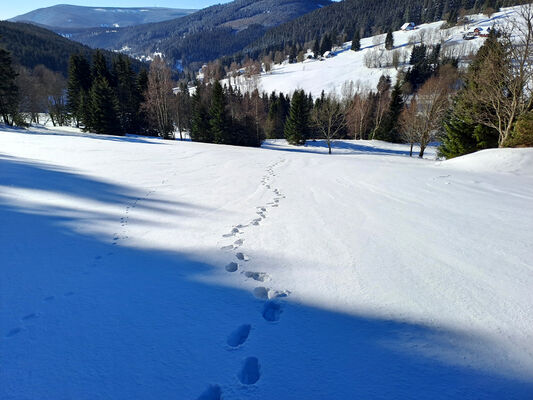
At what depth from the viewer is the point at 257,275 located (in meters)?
2.59

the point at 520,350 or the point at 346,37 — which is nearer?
the point at 520,350

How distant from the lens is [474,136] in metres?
15.4

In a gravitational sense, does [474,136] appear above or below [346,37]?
below

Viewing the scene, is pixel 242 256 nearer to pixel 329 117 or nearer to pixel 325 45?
pixel 329 117

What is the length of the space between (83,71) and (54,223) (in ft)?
131

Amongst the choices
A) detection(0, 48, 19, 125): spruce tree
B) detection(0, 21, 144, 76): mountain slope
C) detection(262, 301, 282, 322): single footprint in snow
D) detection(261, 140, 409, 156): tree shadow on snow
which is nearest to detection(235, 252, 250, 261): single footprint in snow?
detection(262, 301, 282, 322): single footprint in snow

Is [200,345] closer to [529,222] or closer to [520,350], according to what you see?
[520,350]

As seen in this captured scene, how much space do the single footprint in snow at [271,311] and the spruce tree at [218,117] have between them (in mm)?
28279

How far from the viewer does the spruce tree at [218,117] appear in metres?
27.6

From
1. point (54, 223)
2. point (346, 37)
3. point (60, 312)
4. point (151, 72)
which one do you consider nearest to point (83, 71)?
point (151, 72)

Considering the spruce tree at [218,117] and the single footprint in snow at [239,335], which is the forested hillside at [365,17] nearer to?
the spruce tree at [218,117]

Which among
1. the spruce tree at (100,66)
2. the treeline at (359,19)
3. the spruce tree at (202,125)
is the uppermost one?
the treeline at (359,19)

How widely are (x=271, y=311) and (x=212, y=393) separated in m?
0.77

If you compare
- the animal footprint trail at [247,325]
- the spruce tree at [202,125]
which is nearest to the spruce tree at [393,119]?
the spruce tree at [202,125]
